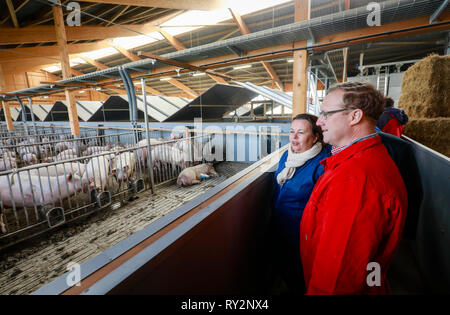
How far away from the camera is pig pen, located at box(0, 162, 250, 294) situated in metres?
2.32

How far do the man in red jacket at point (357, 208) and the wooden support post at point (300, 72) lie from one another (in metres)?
2.66

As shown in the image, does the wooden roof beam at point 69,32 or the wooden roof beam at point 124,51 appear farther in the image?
the wooden roof beam at point 124,51

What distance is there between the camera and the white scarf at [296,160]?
165cm

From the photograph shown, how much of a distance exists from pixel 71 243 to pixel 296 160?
3.37 metres

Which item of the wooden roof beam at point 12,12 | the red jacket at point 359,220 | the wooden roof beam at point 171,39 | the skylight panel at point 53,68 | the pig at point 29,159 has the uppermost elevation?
the skylight panel at point 53,68

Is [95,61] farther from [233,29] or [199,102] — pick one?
[199,102]

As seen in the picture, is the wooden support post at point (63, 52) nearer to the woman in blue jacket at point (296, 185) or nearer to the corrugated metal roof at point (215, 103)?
the corrugated metal roof at point (215, 103)

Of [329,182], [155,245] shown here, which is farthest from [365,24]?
[155,245]

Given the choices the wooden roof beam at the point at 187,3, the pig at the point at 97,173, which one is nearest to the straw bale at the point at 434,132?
the wooden roof beam at the point at 187,3

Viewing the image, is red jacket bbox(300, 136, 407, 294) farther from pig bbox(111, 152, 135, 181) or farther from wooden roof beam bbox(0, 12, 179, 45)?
wooden roof beam bbox(0, 12, 179, 45)

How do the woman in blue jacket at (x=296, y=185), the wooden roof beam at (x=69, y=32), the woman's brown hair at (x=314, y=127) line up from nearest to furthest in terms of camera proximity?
Answer: the woman in blue jacket at (x=296, y=185) < the woman's brown hair at (x=314, y=127) < the wooden roof beam at (x=69, y=32)

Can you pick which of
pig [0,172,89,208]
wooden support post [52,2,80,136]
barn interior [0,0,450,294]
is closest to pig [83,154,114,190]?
barn interior [0,0,450,294]

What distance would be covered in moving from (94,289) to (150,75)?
4.82 m

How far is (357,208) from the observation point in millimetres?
894
